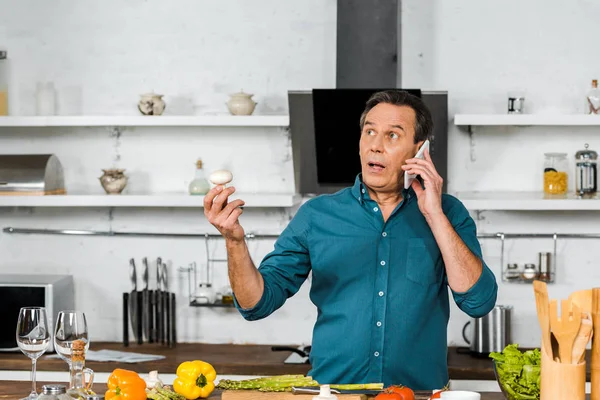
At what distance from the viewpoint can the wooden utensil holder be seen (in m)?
1.83

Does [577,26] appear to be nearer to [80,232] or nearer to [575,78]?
[575,78]

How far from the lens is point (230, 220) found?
2109mm

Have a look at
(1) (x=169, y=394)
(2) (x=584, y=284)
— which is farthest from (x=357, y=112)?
(1) (x=169, y=394)

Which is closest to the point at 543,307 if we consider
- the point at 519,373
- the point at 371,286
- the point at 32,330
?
the point at 519,373

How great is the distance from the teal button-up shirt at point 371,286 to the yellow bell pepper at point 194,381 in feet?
0.81

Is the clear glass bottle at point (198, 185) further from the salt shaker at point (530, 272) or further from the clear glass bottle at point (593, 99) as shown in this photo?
the clear glass bottle at point (593, 99)

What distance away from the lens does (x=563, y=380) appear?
1833mm

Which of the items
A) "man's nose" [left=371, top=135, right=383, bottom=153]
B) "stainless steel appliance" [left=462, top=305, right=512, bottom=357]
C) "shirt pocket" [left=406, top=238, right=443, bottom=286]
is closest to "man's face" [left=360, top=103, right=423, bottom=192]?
"man's nose" [left=371, top=135, right=383, bottom=153]

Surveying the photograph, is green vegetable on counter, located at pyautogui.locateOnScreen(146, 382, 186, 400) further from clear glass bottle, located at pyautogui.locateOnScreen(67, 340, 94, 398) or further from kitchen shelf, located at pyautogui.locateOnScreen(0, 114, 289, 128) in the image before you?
kitchen shelf, located at pyautogui.locateOnScreen(0, 114, 289, 128)

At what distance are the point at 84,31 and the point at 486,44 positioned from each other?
212cm

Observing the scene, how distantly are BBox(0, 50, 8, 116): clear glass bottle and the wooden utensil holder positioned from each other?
3.39 m

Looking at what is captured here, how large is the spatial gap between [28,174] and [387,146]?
7.91 ft

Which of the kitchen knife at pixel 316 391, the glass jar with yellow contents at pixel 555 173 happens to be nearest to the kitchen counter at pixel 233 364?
the glass jar with yellow contents at pixel 555 173

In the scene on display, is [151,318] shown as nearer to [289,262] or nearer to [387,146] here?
[289,262]
